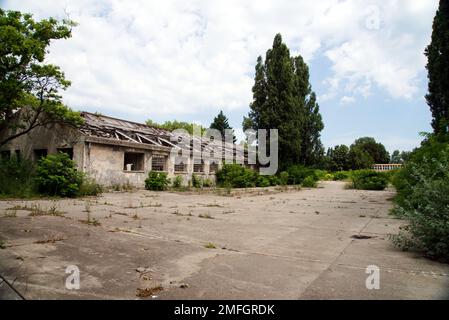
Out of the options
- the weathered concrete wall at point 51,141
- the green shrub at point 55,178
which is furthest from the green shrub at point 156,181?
the green shrub at point 55,178

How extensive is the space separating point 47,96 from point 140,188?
615 cm

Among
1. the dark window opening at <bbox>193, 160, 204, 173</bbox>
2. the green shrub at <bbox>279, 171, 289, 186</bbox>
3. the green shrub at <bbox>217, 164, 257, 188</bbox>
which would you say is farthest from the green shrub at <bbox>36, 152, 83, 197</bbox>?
the green shrub at <bbox>279, 171, 289, 186</bbox>

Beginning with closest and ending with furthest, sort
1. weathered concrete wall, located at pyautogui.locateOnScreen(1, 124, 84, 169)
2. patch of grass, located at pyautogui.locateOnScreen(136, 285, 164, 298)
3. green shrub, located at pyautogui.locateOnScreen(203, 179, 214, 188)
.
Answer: patch of grass, located at pyautogui.locateOnScreen(136, 285, 164, 298), weathered concrete wall, located at pyautogui.locateOnScreen(1, 124, 84, 169), green shrub, located at pyautogui.locateOnScreen(203, 179, 214, 188)

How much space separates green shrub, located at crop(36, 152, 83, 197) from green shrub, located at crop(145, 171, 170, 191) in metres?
5.08

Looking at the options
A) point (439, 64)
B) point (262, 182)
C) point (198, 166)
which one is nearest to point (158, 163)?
point (198, 166)

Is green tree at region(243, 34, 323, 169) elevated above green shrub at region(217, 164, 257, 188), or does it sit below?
above

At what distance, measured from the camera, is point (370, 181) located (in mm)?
21031

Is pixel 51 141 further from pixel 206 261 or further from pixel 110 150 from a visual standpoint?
pixel 206 261

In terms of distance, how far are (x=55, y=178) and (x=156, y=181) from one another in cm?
590

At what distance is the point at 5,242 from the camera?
359cm

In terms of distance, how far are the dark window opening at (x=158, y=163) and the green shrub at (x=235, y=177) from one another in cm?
480

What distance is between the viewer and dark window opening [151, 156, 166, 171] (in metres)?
16.9

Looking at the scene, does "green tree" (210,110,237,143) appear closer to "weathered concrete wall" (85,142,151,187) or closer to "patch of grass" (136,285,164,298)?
"weathered concrete wall" (85,142,151,187)
